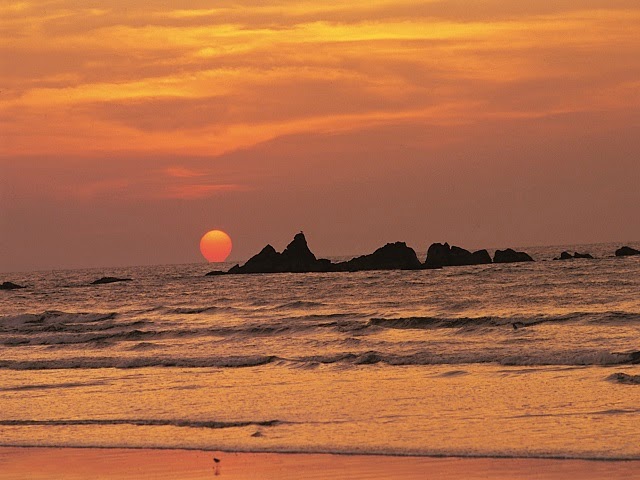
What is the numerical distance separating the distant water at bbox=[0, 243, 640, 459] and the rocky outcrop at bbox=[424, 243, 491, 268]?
2204 inches

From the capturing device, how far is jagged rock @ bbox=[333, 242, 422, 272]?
10544 centimetres

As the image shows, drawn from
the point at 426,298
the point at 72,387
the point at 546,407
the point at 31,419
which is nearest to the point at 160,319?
the point at 426,298

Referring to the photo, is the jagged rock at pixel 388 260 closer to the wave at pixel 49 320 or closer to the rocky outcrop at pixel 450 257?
the rocky outcrop at pixel 450 257

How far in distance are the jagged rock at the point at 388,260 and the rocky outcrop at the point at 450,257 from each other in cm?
180

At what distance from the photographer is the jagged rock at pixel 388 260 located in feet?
346

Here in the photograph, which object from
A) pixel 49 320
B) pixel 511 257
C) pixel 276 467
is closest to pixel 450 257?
pixel 511 257

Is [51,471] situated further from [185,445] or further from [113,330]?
[113,330]

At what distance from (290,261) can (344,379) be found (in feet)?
298

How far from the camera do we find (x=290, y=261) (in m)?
113

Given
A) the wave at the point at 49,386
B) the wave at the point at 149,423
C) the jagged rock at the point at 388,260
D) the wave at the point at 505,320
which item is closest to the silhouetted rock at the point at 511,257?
the jagged rock at the point at 388,260

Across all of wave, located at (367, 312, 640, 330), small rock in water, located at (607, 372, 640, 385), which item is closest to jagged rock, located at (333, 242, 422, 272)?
wave, located at (367, 312, 640, 330)

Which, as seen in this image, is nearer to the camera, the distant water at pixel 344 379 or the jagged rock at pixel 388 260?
the distant water at pixel 344 379

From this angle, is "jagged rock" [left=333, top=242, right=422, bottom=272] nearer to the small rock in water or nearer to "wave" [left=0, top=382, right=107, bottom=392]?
"wave" [left=0, top=382, right=107, bottom=392]

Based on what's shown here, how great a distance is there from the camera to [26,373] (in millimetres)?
26297
